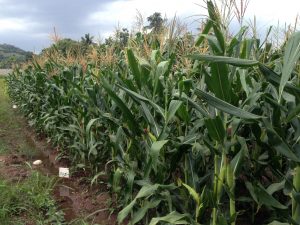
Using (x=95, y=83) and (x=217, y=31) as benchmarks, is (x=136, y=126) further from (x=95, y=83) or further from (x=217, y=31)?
(x=95, y=83)

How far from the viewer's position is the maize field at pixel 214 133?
1911mm

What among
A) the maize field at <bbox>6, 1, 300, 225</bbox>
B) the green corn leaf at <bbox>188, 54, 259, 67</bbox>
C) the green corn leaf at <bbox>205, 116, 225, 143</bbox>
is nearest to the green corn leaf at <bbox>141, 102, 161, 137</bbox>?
the maize field at <bbox>6, 1, 300, 225</bbox>

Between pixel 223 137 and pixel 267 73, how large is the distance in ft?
1.37

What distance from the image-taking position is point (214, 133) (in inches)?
80.2

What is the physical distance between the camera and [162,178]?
2631 millimetres


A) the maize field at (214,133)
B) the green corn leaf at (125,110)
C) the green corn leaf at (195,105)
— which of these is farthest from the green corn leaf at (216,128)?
the green corn leaf at (125,110)

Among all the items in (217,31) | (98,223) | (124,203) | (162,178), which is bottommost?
(98,223)

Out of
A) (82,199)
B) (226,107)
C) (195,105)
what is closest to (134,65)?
(195,105)

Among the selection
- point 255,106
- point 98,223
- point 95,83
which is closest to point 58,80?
point 95,83

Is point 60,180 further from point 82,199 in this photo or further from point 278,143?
point 278,143

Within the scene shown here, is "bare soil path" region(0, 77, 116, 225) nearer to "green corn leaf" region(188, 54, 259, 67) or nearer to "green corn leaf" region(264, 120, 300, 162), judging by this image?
"green corn leaf" region(264, 120, 300, 162)

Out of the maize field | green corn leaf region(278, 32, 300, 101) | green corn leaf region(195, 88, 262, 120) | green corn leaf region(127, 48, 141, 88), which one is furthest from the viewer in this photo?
green corn leaf region(127, 48, 141, 88)

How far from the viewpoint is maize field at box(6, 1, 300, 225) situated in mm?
1911

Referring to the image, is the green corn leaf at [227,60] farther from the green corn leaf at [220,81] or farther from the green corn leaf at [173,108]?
the green corn leaf at [173,108]
